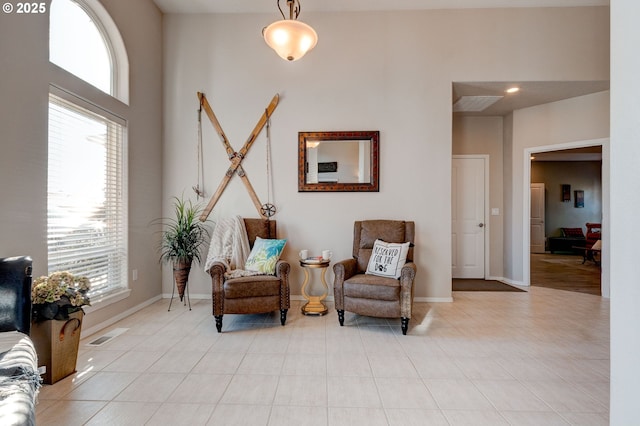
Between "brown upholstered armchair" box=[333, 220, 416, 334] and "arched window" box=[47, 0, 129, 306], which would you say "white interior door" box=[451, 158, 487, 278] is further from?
"arched window" box=[47, 0, 129, 306]

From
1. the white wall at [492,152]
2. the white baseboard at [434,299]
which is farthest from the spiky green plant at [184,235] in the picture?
the white wall at [492,152]

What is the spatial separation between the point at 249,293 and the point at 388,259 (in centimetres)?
138

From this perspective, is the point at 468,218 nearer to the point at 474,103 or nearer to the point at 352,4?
the point at 474,103

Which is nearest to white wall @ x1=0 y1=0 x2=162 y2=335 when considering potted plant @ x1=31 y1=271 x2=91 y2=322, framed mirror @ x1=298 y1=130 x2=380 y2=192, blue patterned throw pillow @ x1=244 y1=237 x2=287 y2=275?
potted plant @ x1=31 y1=271 x2=91 y2=322

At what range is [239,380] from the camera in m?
2.00

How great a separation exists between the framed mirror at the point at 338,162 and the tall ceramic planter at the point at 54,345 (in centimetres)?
248

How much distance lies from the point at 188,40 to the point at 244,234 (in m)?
2.55

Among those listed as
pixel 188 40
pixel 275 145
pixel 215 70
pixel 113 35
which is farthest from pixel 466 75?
pixel 113 35

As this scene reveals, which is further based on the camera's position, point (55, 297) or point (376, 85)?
point (376, 85)

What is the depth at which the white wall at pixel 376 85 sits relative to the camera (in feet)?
12.2

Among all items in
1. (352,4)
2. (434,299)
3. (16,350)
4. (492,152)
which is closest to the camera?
(16,350)

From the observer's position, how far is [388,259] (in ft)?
10.1

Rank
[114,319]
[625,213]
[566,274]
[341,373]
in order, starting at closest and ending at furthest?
[625,213] → [341,373] → [114,319] → [566,274]

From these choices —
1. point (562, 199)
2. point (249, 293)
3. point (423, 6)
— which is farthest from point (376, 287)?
point (562, 199)
